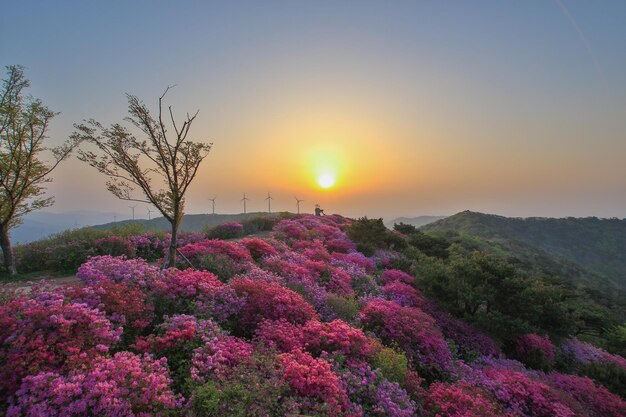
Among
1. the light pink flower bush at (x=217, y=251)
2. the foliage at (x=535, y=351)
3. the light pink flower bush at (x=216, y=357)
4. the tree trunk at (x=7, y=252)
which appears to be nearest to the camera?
the light pink flower bush at (x=216, y=357)

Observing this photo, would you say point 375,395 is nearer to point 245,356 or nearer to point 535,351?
point 245,356

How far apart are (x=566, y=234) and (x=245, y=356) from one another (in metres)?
105

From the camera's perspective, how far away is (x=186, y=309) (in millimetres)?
7289

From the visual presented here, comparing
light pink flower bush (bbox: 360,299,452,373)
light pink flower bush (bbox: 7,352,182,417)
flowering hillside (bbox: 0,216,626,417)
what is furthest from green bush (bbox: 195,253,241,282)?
light pink flower bush (bbox: 7,352,182,417)

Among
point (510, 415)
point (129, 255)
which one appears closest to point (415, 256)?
point (510, 415)

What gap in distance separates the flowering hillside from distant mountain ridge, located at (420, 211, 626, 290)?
187 feet

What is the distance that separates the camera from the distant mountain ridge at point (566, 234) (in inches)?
2635

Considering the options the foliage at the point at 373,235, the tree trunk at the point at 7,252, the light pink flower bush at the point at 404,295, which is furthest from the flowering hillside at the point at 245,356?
the foliage at the point at 373,235

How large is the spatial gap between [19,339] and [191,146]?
23.6 ft

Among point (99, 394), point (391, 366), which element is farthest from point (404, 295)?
point (99, 394)

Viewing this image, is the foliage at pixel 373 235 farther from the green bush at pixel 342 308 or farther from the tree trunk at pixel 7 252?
the tree trunk at pixel 7 252

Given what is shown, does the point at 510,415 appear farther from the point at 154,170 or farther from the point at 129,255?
the point at 129,255

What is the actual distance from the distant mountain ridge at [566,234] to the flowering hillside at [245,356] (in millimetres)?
57044

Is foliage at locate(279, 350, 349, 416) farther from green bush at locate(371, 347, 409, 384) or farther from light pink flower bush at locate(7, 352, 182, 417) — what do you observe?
light pink flower bush at locate(7, 352, 182, 417)
